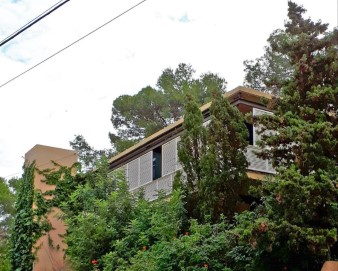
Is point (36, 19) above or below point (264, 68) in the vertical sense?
below

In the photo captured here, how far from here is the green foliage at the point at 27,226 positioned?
1616 centimetres

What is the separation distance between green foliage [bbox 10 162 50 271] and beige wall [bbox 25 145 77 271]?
0.25 m

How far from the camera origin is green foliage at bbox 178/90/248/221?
12.6 meters

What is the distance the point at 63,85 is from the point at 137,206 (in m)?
4.48

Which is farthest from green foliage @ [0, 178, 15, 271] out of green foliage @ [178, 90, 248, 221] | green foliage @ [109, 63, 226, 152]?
green foliage @ [178, 90, 248, 221]

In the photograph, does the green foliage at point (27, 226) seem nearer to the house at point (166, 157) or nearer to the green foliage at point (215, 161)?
the house at point (166, 157)

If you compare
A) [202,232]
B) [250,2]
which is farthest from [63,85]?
[250,2]

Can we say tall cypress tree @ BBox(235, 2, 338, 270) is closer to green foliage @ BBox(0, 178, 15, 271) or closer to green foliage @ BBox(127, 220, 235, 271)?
green foliage @ BBox(127, 220, 235, 271)

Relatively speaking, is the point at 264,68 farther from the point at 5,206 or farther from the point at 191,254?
the point at 191,254

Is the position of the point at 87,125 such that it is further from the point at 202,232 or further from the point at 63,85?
the point at 202,232

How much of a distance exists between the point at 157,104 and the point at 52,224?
16.2m

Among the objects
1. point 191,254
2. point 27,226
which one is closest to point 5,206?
point 27,226

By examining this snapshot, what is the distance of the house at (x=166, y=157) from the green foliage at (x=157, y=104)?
1054 cm

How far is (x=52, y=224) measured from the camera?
54.9 ft
